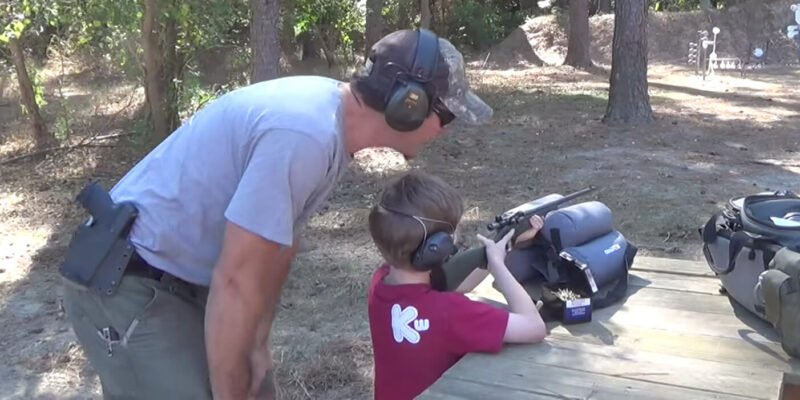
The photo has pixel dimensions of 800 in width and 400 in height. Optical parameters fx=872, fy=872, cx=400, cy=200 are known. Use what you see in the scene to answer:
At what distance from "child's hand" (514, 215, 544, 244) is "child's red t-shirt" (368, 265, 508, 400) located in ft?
1.48

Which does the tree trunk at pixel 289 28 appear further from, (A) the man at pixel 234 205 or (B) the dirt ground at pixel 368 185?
(A) the man at pixel 234 205

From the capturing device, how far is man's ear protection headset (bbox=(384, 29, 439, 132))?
2.00 metres

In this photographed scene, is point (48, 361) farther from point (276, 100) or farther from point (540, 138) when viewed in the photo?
point (540, 138)

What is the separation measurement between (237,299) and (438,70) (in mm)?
716

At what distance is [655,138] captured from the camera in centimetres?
1066

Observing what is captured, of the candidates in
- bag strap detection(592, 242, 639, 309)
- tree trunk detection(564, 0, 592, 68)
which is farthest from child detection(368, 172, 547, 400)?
tree trunk detection(564, 0, 592, 68)

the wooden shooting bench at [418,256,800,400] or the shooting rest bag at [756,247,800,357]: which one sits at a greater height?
the shooting rest bag at [756,247,800,357]

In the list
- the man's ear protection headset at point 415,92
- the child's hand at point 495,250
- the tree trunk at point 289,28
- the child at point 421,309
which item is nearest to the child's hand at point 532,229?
the child's hand at point 495,250

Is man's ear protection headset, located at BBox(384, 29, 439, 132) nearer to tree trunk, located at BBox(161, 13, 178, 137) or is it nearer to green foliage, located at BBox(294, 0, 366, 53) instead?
tree trunk, located at BBox(161, 13, 178, 137)

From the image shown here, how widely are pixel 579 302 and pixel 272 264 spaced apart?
1.25 m

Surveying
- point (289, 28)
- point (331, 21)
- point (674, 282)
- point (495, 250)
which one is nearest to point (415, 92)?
point (495, 250)

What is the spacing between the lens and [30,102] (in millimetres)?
9938

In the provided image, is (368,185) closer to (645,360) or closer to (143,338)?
(645,360)

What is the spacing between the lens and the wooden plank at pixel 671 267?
349 centimetres
